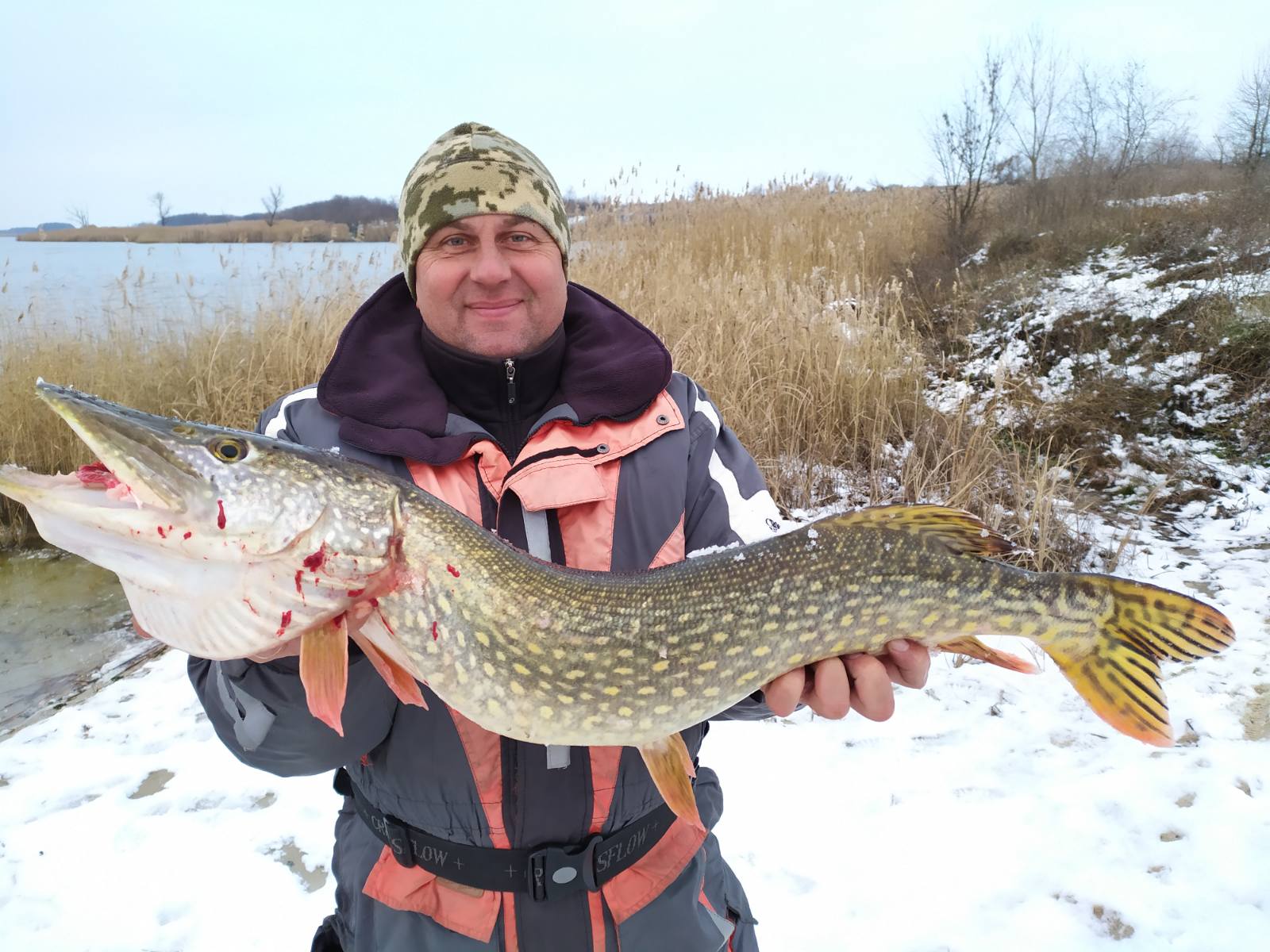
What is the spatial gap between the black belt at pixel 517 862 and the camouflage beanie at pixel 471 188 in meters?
1.22

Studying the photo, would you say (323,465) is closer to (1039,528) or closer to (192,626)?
(192,626)

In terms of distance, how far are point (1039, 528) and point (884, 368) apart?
4.35ft

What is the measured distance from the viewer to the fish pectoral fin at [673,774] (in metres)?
1.25

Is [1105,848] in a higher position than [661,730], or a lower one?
lower

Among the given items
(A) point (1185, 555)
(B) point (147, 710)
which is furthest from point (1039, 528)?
(B) point (147, 710)

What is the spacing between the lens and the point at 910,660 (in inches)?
54.4

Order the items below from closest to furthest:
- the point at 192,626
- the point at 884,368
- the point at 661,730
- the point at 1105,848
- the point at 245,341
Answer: the point at 192,626 < the point at 661,730 < the point at 1105,848 < the point at 884,368 < the point at 245,341

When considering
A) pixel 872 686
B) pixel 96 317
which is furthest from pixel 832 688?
pixel 96 317

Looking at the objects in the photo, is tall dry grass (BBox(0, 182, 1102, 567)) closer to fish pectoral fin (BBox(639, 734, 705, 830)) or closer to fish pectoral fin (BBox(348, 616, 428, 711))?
fish pectoral fin (BBox(639, 734, 705, 830))

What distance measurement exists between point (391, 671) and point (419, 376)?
644 millimetres

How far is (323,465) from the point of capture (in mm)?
1198

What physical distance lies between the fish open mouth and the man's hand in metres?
1.05

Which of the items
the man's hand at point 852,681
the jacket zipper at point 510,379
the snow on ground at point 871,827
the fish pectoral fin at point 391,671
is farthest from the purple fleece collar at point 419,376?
the snow on ground at point 871,827

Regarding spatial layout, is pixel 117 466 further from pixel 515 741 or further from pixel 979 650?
pixel 979 650
